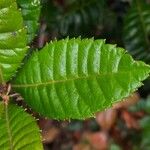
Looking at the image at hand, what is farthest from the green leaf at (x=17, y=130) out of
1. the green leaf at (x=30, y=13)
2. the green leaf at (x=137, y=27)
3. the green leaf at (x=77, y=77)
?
the green leaf at (x=137, y=27)

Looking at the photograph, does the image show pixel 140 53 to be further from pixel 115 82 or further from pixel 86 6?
pixel 115 82

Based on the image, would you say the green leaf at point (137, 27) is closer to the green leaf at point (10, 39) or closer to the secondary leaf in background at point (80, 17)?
the secondary leaf in background at point (80, 17)

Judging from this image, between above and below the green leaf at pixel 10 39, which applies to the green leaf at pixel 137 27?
below

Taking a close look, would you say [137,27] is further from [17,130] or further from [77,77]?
[17,130]

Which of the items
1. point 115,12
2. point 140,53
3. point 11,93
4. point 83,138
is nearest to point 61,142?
point 83,138

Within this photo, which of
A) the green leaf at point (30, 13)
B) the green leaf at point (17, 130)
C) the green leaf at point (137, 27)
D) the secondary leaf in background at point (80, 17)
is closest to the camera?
the green leaf at point (17, 130)

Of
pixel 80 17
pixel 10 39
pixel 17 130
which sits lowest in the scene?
pixel 80 17

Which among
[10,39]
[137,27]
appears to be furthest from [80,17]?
[10,39]
